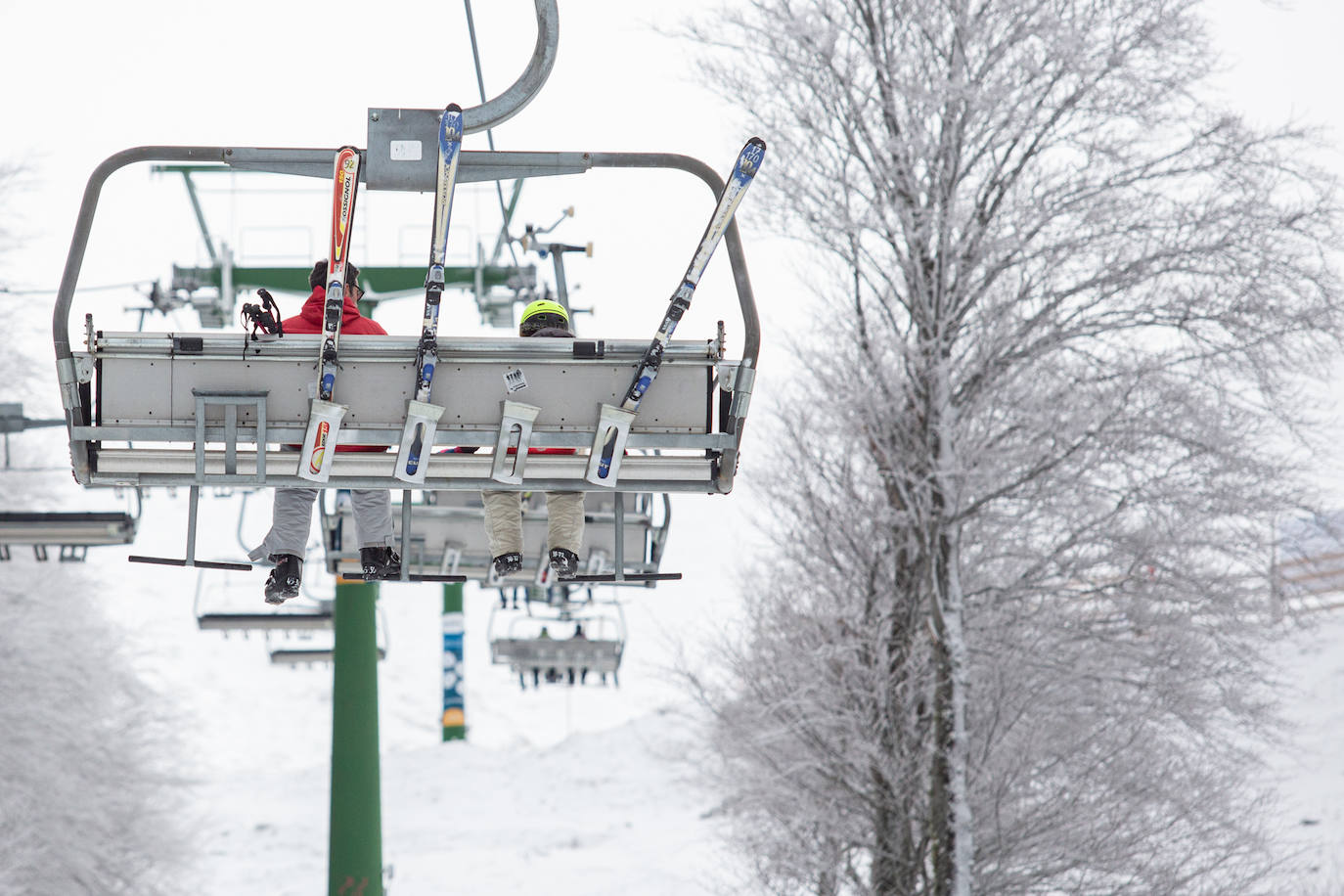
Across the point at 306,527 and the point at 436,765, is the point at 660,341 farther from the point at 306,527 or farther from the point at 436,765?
the point at 436,765

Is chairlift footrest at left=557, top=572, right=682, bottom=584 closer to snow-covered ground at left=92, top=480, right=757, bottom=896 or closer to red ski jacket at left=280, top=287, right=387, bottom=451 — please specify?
red ski jacket at left=280, top=287, right=387, bottom=451

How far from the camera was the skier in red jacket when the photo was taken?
576cm

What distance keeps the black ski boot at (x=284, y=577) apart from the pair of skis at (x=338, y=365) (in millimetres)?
916

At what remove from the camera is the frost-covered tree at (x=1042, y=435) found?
1284 cm

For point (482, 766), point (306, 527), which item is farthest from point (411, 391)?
point (482, 766)

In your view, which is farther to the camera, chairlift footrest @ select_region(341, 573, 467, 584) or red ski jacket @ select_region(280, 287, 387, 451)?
red ski jacket @ select_region(280, 287, 387, 451)

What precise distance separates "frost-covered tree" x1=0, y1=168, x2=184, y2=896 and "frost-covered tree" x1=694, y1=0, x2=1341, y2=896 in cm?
1144

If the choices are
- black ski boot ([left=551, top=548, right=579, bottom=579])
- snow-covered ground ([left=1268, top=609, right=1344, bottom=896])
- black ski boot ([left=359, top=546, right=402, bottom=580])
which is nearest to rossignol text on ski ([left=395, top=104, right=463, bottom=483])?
black ski boot ([left=359, top=546, right=402, bottom=580])

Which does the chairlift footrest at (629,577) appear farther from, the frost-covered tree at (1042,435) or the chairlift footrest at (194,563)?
the frost-covered tree at (1042,435)

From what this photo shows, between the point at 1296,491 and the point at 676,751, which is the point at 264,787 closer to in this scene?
the point at 676,751

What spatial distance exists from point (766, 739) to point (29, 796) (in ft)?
38.7

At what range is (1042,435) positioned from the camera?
1284cm

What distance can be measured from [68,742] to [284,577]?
732 inches

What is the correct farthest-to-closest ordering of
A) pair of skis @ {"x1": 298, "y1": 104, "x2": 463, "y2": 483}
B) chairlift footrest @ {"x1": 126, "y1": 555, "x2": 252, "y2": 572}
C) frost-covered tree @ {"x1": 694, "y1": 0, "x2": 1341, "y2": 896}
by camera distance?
frost-covered tree @ {"x1": 694, "y1": 0, "x2": 1341, "y2": 896}
chairlift footrest @ {"x1": 126, "y1": 555, "x2": 252, "y2": 572}
pair of skis @ {"x1": 298, "y1": 104, "x2": 463, "y2": 483}
